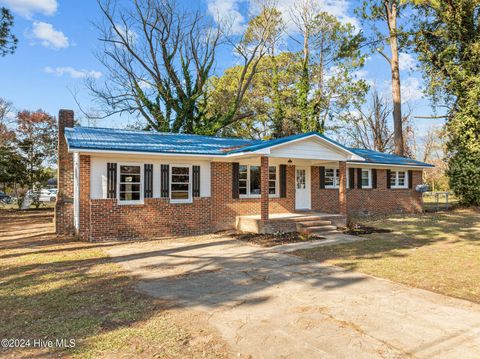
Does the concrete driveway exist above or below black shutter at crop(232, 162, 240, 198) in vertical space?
below

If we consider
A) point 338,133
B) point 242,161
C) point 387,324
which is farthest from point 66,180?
point 338,133

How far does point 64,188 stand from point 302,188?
10028 millimetres

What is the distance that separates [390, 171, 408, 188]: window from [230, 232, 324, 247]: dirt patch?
32.2 feet

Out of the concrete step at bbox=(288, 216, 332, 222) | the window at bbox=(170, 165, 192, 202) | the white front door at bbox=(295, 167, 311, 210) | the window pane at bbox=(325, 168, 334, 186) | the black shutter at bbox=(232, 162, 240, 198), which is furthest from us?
the window pane at bbox=(325, 168, 334, 186)

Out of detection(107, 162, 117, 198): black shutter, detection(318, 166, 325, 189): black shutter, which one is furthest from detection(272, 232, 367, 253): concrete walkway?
detection(107, 162, 117, 198): black shutter

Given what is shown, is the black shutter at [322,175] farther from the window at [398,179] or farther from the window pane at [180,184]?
the window pane at [180,184]

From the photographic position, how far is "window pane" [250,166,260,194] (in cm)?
1380

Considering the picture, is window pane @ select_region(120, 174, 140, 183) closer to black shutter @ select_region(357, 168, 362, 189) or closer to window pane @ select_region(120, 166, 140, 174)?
window pane @ select_region(120, 166, 140, 174)

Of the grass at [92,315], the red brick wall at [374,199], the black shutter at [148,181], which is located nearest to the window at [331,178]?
the red brick wall at [374,199]

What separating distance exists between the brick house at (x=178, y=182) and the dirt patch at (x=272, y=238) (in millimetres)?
406

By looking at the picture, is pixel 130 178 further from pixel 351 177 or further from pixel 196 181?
pixel 351 177

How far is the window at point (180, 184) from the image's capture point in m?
12.0

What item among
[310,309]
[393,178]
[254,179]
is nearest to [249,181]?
[254,179]

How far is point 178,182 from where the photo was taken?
12.1m
